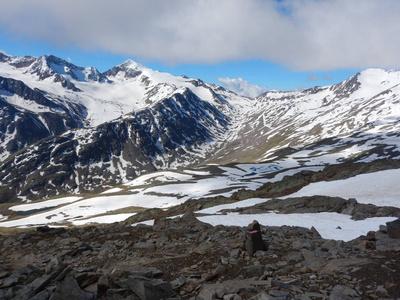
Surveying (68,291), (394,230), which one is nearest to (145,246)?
(68,291)

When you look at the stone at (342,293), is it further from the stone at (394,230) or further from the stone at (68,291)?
the stone at (394,230)

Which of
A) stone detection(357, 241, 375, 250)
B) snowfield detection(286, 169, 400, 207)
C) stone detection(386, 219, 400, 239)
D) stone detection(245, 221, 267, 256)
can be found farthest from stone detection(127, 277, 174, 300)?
snowfield detection(286, 169, 400, 207)

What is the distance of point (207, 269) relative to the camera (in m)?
11.5

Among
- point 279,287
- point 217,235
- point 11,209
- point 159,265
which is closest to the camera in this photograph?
point 279,287

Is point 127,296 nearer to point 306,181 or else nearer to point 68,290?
point 68,290

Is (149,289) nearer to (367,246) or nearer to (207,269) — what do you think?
(207,269)

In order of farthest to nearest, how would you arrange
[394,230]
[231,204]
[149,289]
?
[231,204], [394,230], [149,289]

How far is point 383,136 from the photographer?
18100 cm

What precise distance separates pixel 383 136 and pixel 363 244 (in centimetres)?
20592

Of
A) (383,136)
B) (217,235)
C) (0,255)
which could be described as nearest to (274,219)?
(217,235)

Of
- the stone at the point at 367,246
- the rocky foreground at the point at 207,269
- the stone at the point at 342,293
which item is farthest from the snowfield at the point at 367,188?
the stone at the point at 342,293

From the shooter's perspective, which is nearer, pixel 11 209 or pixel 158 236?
pixel 158 236

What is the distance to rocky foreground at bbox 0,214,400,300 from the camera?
852 cm

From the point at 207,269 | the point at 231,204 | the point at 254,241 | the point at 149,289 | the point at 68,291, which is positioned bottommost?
the point at 231,204
